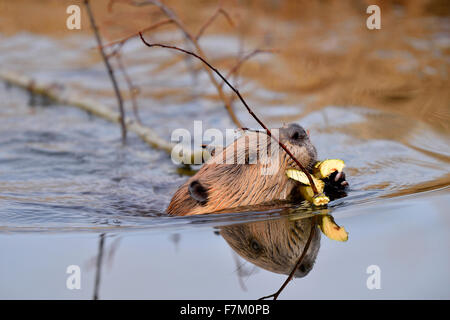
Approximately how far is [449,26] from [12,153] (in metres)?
5.47

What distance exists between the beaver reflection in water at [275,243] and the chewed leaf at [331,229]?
0.13ft

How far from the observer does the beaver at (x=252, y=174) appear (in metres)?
3.38

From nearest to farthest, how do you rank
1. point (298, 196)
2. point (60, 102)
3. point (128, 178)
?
point (298, 196) → point (128, 178) → point (60, 102)

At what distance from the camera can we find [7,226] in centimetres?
354

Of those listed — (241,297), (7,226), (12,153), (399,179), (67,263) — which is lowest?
(241,297)

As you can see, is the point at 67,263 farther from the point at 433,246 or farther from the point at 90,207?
the point at 433,246

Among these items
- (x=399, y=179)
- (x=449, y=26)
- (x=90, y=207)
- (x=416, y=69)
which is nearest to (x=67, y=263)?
(x=90, y=207)

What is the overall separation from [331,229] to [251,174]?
52cm

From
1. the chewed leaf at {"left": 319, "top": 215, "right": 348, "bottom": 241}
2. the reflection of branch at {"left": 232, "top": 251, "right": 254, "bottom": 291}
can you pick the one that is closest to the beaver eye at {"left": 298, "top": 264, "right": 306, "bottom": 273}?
the reflection of branch at {"left": 232, "top": 251, "right": 254, "bottom": 291}

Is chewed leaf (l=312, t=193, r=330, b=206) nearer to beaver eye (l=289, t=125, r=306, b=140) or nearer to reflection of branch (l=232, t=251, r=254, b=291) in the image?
beaver eye (l=289, t=125, r=306, b=140)

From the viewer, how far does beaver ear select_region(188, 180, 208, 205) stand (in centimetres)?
345

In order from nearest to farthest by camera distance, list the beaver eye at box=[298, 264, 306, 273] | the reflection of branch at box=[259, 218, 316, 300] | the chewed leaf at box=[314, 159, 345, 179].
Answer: the reflection of branch at box=[259, 218, 316, 300]
the beaver eye at box=[298, 264, 306, 273]
the chewed leaf at box=[314, 159, 345, 179]

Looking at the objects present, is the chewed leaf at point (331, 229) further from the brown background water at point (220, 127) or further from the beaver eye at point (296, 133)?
the beaver eye at point (296, 133)

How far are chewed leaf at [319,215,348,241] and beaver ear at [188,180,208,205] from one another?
61 cm
